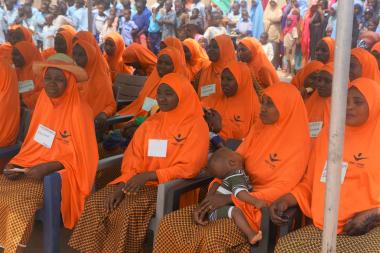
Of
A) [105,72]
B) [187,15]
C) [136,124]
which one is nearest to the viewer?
[136,124]

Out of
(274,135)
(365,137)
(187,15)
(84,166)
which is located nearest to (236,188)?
(274,135)

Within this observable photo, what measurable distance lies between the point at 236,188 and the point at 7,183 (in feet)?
5.26

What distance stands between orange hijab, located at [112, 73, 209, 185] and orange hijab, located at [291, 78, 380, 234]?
33.5 inches

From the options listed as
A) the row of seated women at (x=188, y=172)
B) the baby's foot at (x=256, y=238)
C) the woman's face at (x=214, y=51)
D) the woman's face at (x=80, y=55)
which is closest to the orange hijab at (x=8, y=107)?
the row of seated women at (x=188, y=172)

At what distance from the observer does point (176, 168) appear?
10.6ft

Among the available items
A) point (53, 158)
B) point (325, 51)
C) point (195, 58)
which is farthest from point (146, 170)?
point (195, 58)

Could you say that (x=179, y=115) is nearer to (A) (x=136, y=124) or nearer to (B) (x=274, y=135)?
(B) (x=274, y=135)

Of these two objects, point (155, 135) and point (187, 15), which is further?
point (187, 15)

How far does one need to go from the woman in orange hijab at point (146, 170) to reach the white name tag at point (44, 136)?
542 millimetres

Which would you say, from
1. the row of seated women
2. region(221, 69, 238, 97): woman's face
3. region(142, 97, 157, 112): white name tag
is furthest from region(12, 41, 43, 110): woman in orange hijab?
region(221, 69, 238, 97): woman's face

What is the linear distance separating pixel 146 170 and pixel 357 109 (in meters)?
1.48

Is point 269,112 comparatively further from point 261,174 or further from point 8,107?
point 8,107

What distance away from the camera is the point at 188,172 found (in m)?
3.26

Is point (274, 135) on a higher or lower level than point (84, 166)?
higher
